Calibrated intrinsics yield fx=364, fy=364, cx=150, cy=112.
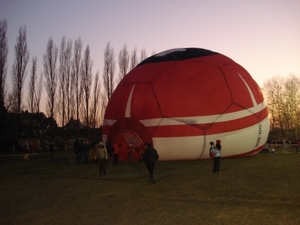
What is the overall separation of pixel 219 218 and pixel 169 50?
1471 centimetres

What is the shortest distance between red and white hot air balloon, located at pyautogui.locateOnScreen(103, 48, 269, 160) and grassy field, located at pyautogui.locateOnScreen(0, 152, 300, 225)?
125 inches

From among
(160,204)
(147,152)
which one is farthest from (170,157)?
(160,204)

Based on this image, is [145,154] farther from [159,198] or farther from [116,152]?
[116,152]

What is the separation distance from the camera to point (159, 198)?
9.26m

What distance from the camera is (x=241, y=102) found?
18.0 metres

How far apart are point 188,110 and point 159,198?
28.1 feet

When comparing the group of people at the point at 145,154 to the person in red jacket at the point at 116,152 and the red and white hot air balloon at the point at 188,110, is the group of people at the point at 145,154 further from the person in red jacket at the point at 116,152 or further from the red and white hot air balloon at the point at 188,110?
the red and white hot air balloon at the point at 188,110

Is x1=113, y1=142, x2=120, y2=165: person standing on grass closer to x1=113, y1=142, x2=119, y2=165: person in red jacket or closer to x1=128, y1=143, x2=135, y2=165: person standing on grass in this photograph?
x1=113, y1=142, x2=119, y2=165: person in red jacket

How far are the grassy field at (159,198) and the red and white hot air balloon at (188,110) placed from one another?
3163 millimetres

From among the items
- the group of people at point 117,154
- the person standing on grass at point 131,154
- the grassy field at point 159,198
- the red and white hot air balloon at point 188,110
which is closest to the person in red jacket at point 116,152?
the group of people at point 117,154

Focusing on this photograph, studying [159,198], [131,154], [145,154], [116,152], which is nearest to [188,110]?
[131,154]

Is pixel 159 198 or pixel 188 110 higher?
pixel 188 110

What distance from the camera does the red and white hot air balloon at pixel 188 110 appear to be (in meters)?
17.2

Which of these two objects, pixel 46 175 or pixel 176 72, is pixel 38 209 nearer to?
pixel 46 175
